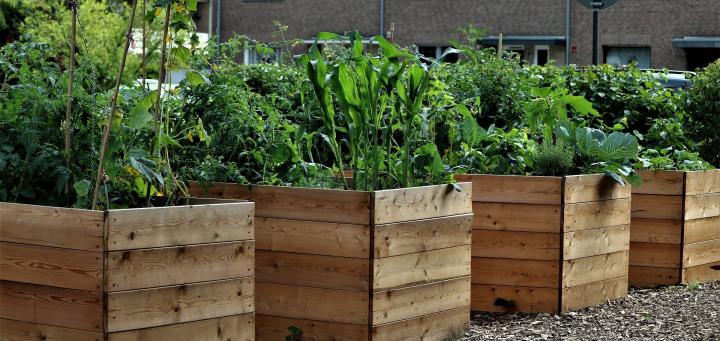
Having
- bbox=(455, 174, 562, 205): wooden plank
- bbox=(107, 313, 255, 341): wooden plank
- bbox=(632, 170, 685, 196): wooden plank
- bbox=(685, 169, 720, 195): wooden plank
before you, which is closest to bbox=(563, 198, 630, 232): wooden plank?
bbox=(455, 174, 562, 205): wooden plank

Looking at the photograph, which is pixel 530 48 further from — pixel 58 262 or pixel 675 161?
pixel 58 262

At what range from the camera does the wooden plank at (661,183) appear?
7320 mm

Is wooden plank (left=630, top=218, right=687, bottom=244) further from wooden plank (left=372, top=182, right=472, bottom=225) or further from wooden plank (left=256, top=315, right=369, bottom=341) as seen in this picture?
wooden plank (left=256, top=315, right=369, bottom=341)

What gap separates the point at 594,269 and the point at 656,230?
1.06 m

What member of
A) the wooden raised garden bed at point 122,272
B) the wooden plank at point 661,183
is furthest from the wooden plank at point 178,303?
the wooden plank at point 661,183

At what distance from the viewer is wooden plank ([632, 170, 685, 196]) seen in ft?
24.0

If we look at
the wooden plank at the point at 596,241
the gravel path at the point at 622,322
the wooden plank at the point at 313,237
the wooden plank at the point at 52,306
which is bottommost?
the gravel path at the point at 622,322

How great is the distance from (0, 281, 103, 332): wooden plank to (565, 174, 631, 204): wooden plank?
299cm

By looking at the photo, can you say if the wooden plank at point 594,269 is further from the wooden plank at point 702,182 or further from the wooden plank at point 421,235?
the wooden plank at point 421,235

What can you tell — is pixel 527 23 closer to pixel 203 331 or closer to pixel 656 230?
pixel 656 230

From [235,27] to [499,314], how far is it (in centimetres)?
3081

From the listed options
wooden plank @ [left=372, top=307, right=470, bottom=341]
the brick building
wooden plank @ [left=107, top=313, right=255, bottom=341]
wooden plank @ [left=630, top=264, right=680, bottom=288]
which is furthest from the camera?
the brick building

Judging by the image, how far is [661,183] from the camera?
7.34 m

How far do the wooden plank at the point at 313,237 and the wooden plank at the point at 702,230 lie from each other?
3.21 metres
